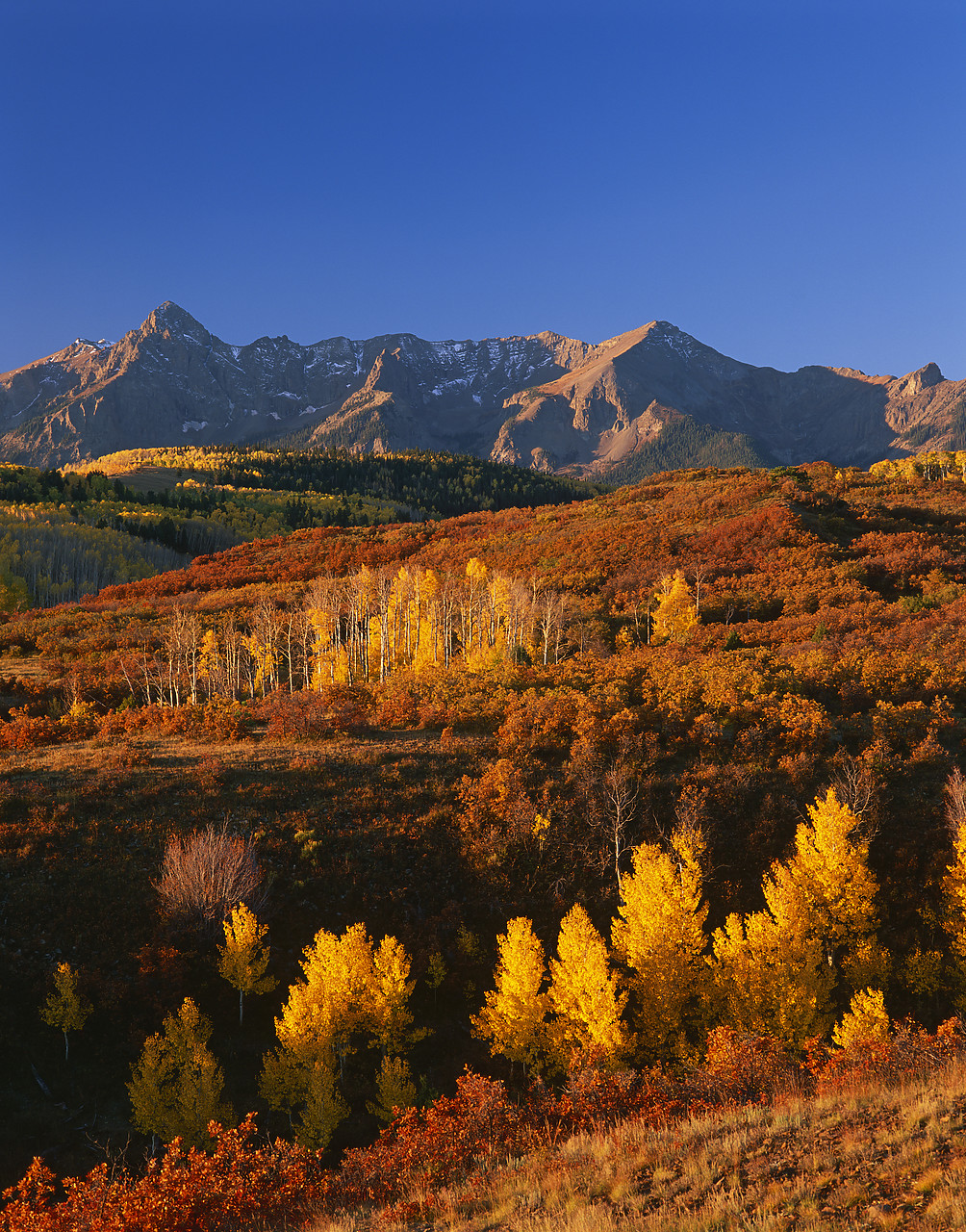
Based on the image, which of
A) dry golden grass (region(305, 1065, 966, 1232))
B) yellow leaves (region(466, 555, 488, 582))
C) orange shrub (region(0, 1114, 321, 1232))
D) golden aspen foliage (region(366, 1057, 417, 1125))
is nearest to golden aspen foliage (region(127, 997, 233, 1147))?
golden aspen foliage (region(366, 1057, 417, 1125))

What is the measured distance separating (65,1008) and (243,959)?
17.0ft

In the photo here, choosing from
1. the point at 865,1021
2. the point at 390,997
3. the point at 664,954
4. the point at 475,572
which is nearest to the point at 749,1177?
the point at 664,954

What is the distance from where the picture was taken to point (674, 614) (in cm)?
5672

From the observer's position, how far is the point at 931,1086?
1320 cm

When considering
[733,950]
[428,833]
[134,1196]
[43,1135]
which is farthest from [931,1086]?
[43,1135]

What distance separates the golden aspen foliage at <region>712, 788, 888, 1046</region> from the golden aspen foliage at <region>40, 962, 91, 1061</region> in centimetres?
1970

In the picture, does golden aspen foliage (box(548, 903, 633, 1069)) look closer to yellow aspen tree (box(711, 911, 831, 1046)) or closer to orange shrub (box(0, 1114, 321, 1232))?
yellow aspen tree (box(711, 911, 831, 1046))

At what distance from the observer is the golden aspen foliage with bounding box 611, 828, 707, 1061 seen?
856 inches

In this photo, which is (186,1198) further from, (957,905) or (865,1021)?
(957,905)

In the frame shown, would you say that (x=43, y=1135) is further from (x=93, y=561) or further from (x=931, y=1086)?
(x=93, y=561)

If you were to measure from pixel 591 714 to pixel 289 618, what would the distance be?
38505 millimetres

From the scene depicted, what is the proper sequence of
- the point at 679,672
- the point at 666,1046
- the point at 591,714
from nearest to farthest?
the point at 666,1046, the point at 591,714, the point at 679,672

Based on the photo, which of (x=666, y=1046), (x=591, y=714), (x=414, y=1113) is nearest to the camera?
(x=414, y=1113)

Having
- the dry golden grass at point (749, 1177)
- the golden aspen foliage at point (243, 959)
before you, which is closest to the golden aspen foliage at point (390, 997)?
the golden aspen foliage at point (243, 959)
